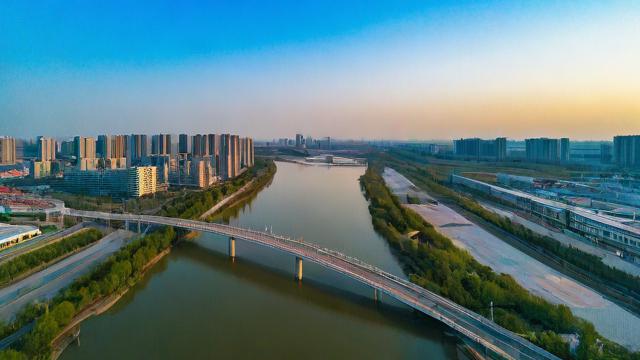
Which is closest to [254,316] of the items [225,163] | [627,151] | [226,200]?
[226,200]

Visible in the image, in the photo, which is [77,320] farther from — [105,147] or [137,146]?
[137,146]

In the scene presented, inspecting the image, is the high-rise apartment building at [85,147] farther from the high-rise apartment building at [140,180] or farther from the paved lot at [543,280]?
the paved lot at [543,280]

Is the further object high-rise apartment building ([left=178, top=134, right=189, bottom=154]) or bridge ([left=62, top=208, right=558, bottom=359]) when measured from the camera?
high-rise apartment building ([left=178, top=134, right=189, bottom=154])

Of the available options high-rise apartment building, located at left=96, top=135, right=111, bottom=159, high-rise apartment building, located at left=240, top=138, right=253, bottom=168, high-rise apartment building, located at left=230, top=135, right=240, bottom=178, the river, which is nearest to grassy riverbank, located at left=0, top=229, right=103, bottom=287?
the river

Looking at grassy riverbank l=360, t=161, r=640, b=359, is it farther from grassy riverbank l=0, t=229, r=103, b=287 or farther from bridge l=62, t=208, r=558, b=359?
grassy riverbank l=0, t=229, r=103, b=287

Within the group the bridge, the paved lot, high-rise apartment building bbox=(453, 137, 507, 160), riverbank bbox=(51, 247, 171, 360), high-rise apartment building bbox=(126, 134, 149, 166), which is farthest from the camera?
high-rise apartment building bbox=(453, 137, 507, 160)

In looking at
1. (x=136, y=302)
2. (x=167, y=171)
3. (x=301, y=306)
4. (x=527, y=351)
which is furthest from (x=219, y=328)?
(x=167, y=171)

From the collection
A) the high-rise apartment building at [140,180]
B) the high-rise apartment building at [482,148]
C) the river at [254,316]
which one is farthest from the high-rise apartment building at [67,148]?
the high-rise apartment building at [482,148]

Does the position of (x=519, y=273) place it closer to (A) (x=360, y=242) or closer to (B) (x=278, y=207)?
(A) (x=360, y=242)
